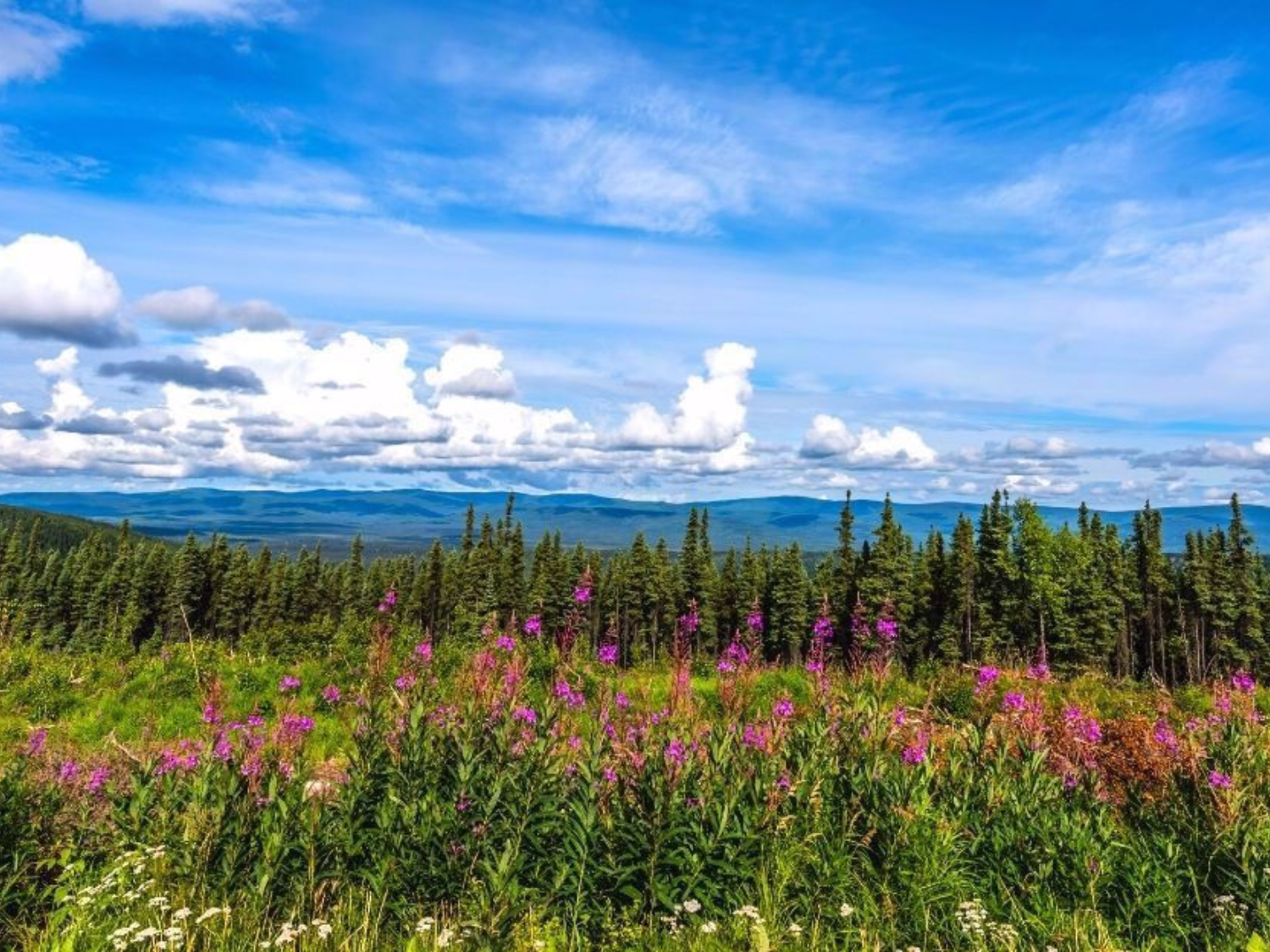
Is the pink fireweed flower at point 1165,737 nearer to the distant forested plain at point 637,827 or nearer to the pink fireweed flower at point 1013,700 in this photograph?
the distant forested plain at point 637,827

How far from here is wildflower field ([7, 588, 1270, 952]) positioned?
5555 mm

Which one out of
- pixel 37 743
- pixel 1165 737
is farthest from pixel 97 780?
pixel 1165 737

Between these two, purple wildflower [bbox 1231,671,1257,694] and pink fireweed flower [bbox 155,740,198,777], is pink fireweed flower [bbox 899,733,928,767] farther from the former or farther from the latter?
pink fireweed flower [bbox 155,740,198,777]

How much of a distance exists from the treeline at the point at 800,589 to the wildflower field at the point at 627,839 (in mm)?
43659

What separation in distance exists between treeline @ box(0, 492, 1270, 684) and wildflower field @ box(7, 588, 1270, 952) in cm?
4366

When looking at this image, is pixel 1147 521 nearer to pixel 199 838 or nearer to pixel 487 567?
pixel 487 567

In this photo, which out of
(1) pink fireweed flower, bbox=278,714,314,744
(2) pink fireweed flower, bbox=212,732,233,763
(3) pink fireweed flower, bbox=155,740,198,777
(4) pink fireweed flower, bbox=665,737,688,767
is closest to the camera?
(4) pink fireweed flower, bbox=665,737,688,767

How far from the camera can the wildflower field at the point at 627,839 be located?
555cm

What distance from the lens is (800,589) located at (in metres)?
91.4

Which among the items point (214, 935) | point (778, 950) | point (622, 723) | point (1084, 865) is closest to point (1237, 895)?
point (1084, 865)

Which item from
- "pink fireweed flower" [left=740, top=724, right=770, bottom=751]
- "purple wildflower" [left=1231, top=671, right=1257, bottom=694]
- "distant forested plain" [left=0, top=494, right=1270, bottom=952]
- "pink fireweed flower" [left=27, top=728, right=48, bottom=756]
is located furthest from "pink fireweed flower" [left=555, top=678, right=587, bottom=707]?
"purple wildflower" [left=1231, top=671, right=1257, bottom=694]

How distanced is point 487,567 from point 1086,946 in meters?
96.5

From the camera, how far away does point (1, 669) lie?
14.6 m

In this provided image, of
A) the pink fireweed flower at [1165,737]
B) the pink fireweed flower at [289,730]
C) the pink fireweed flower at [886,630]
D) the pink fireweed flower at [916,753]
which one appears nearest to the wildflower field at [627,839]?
the pink fireweed flower at [289,730]
